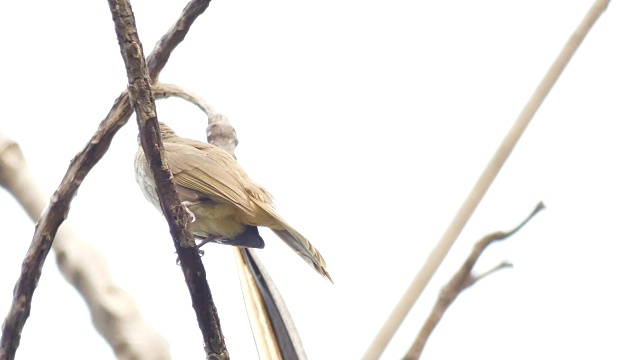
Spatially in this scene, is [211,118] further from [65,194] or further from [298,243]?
[65,194]

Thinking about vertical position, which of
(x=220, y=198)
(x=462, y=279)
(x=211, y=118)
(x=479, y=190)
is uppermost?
(x=211, y=118)

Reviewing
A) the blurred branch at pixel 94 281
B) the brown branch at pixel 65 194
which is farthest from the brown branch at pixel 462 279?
the brown branch at pixel 65 194

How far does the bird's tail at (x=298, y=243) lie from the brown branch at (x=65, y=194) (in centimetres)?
101

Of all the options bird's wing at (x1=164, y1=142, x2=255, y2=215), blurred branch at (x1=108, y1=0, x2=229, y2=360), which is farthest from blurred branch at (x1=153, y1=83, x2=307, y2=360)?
bird's wing at (x1=164, y1=142, x2=255, y2=215)

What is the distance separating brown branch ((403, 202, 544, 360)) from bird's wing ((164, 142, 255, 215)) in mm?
2274

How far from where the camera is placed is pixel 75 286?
302cm

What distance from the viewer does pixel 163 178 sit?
→ 2488 mm

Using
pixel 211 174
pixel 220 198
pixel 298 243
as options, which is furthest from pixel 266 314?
pixel 211 174

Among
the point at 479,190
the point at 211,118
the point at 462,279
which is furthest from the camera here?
the point at 211,118

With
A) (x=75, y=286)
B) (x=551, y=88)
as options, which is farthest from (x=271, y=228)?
(x=551, y=88)

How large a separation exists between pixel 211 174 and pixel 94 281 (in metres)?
1.04

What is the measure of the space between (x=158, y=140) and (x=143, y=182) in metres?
1.74

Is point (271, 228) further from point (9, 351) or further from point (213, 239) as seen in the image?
point (9, 351)

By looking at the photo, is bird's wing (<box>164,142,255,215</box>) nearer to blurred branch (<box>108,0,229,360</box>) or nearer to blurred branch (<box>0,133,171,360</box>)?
blurred branch (<box>0,133,171,360</box>)
